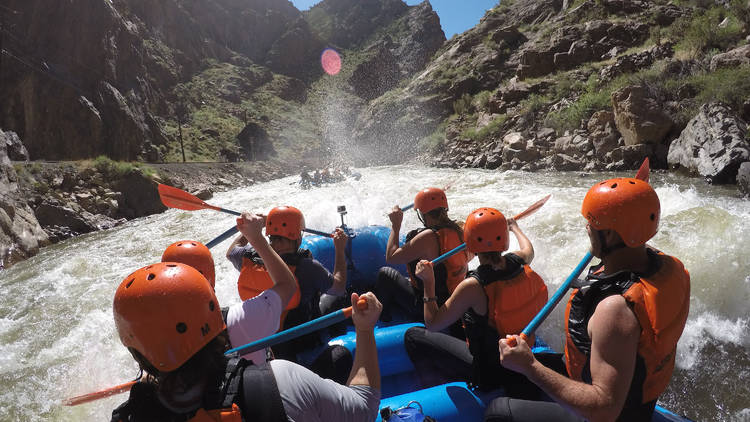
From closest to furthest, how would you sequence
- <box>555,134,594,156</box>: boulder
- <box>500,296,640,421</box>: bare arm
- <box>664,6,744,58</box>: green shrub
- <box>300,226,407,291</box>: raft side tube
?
<box>500,296,640,421</box>: bare arm → <box>300,226,407,291</box>: raft side tube → <box>664,6,744,58</box>: green shrub → <box>555,134,594,156</box>: boulder

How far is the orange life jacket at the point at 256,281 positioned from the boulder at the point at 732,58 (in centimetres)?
1234

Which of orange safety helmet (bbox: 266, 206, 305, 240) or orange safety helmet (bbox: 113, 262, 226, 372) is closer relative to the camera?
orange safety helmet (bbox: 113, 262, 226, 372)

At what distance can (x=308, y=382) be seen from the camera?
3.53 feet

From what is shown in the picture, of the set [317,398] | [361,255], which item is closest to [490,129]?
[361,255]

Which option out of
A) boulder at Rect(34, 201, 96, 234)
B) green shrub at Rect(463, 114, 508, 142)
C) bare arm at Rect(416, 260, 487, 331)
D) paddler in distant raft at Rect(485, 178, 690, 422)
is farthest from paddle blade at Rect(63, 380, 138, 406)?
green shrub at Rect(463, 114, 508, 142)

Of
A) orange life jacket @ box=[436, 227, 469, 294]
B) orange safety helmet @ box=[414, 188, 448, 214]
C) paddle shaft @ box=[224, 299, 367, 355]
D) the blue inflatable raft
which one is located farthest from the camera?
orange safety helmet @ box=[414, 188, 448, 214]

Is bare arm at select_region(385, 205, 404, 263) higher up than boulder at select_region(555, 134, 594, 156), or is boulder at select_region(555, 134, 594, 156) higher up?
bare arm at select_region(385, 205, 404, 263)

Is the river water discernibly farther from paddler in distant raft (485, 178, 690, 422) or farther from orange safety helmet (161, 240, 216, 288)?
orange safety helmet (161, 240, 216, 288)

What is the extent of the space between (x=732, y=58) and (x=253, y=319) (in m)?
13.2

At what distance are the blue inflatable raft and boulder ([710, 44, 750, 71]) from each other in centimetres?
1097

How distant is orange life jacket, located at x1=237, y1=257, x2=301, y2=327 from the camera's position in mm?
2234

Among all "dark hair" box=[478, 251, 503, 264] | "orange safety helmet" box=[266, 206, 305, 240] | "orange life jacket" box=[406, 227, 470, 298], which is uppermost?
"orange safety helmet" box=[266, 206, 305, 240]

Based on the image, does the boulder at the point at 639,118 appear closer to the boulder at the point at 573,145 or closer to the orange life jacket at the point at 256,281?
the boulder at the point at 573,145

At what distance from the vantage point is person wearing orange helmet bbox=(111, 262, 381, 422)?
0.90m
